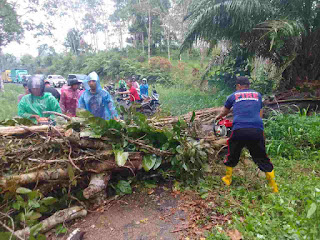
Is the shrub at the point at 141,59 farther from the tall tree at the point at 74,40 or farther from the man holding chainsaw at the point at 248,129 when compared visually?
the man holding chainsaw at the point at 248,129

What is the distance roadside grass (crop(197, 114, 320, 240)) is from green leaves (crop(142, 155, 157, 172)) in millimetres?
713

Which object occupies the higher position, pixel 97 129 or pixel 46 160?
pixel 97 129

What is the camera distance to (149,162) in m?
2.89

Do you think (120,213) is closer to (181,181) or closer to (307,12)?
(181,181)

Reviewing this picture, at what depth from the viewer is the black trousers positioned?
9.32 feet

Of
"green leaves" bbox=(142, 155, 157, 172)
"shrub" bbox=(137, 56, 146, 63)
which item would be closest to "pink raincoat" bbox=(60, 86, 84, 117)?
"green leaves" bbox=(142, 155, 157, 172)

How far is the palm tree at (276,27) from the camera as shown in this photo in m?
6.17

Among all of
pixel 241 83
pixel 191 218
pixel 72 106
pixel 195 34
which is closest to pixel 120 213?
pixel 191 218

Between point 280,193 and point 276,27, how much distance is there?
4571mm

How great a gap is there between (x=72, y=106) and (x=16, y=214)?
2.98 m

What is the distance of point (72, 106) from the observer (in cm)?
495

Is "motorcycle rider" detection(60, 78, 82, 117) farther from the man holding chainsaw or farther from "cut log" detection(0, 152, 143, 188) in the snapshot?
the man holding chainsaw

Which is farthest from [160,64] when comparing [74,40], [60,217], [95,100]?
[74,40]

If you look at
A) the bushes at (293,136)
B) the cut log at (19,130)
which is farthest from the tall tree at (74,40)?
the cut log at (19,130)
